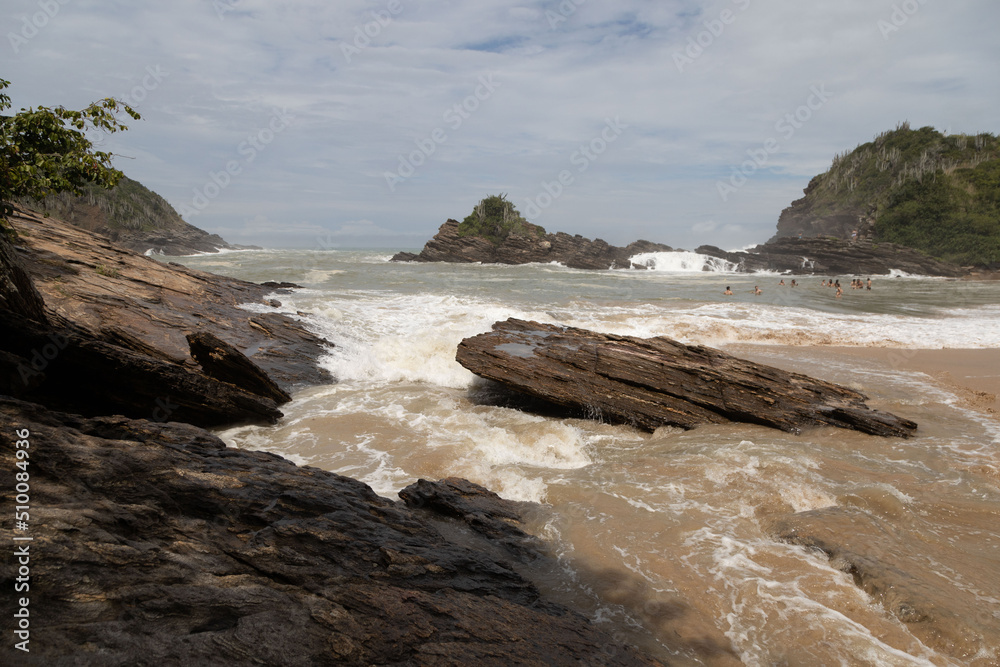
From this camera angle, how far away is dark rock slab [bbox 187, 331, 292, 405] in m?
8.02

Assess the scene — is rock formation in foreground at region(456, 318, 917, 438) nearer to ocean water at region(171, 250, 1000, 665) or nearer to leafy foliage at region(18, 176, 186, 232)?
ocean water at region(171, 250, 1000, 665)

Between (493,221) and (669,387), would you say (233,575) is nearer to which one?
(669,387)

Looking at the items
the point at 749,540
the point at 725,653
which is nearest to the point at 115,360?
the point at 725,653

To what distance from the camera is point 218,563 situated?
2863 millimetres

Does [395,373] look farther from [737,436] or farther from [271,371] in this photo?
[737,436]

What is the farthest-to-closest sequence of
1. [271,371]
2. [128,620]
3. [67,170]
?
[271,371], [67,170], [128,620]

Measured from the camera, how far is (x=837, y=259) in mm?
63781

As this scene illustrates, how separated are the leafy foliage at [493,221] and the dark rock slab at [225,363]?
6814 cm

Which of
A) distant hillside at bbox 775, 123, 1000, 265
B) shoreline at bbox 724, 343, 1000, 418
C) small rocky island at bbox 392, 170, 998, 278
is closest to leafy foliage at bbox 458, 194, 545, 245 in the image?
small rocky island at bbox 392, 170, 998, 278

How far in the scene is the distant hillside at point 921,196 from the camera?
63.9 meters

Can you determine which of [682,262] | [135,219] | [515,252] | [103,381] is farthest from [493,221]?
[103,381]

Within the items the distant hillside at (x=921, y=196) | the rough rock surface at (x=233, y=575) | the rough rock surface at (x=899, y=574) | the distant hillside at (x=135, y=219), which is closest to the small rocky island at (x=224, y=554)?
the rough rock surface at (x=233, y=575)

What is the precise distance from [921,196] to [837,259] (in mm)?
20619

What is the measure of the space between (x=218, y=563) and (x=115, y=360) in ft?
15.8
